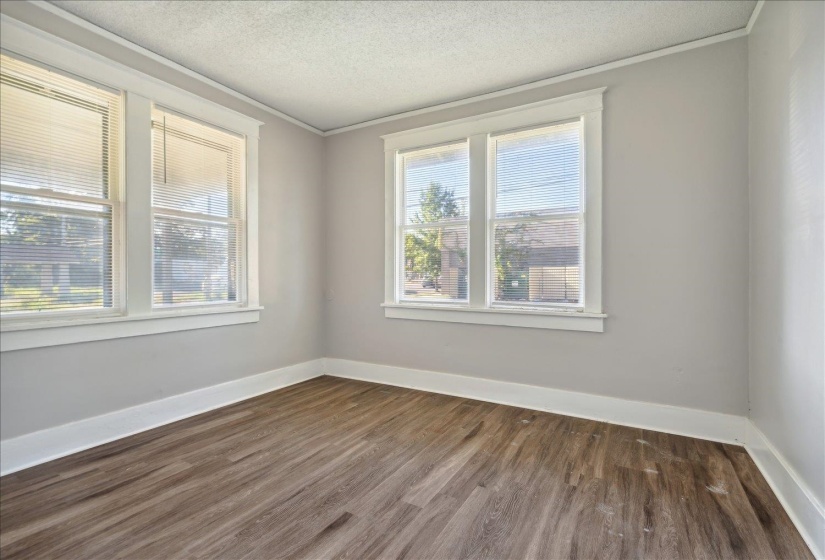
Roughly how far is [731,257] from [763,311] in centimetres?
47

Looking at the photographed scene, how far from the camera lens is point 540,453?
8.45 feet

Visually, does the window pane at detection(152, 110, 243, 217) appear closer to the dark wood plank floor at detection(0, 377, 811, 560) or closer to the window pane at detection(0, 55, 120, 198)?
the window pane at detection(0, 55, 120, 198)

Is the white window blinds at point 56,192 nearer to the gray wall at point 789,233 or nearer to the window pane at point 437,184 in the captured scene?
the window pane at point 437,184

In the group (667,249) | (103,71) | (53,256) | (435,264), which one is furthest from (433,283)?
(103,71)

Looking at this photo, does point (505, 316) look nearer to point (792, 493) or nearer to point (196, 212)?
point (792, 493)

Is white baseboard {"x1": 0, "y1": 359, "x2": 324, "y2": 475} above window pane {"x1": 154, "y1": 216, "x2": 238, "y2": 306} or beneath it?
beneath

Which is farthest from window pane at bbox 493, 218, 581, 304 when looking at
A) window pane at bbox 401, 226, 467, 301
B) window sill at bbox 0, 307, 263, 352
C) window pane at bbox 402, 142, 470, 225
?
window sill at bbox 0, 307, 263, 352

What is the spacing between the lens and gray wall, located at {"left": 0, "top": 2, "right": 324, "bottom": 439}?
2.42 meters

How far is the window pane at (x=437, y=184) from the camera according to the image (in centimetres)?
386

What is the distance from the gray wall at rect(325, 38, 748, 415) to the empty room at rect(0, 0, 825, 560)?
19mm

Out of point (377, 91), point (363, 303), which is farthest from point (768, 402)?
point (377, 91)

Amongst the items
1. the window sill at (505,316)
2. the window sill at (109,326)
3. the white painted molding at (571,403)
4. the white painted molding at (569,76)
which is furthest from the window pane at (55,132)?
the white painted molding at (571,403)

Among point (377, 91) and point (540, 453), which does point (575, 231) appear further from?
point (377, 91)

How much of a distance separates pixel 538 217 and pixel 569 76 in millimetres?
1204
